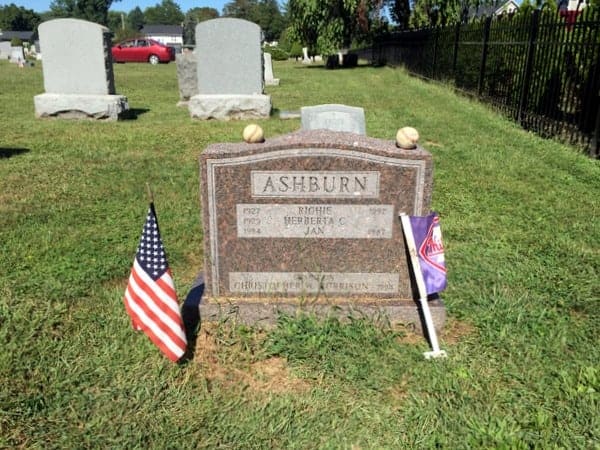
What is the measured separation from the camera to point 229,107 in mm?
10945

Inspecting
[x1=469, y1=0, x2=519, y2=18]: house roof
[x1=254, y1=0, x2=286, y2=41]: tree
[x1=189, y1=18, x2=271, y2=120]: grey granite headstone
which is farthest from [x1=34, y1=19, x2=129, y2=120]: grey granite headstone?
[x1=254, y1=0, x2=286, y2=41]: tree

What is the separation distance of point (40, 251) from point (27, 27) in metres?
153

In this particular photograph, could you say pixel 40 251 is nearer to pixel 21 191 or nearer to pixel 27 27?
pixel 21 191

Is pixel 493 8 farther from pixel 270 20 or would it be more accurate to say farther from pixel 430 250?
pixel 270 20

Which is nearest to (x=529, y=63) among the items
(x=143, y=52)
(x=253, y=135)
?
(x=253, y=135)

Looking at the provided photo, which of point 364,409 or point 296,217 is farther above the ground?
point 296,217

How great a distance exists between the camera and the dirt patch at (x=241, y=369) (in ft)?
9.14

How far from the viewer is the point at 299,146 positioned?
3.02m

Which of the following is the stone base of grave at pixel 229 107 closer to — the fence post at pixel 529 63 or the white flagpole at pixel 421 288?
the fence post at pixel 529 63

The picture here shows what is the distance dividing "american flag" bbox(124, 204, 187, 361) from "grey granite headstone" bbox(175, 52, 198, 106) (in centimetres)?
1092

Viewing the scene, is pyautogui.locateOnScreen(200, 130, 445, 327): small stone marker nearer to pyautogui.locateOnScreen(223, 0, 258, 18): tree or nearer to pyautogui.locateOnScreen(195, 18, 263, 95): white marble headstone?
pyautogui.locateOnScreen(195, 18, 263, 95): white marble headstone

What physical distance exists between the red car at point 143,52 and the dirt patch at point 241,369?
3566 centimetres

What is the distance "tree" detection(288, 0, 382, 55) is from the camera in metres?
25.7

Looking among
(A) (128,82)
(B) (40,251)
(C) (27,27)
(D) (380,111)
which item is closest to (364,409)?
(B) (40,251)
